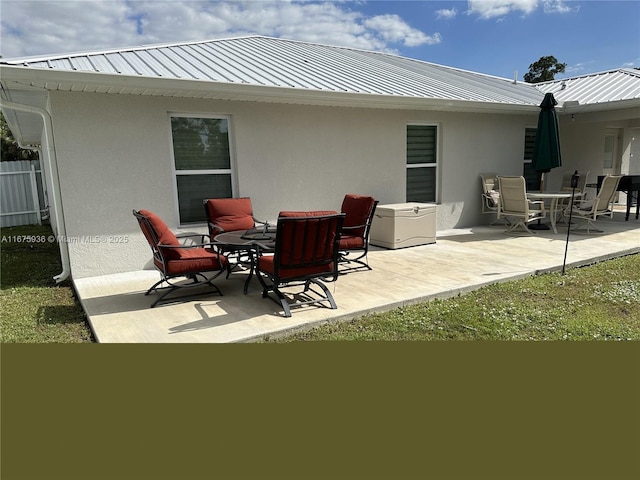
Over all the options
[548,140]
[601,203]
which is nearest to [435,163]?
[548,140]

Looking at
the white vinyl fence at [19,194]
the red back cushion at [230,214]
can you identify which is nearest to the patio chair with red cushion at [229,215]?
the red back cushion at [230,214]

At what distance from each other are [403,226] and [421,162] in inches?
89.9

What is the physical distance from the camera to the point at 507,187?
9273 mm

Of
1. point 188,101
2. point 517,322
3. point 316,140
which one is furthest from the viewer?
point 316,140

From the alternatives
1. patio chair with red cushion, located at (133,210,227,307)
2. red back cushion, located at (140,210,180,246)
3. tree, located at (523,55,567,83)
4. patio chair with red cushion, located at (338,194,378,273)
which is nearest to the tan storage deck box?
patio chair with red cushion, located at (338,194,378,273)

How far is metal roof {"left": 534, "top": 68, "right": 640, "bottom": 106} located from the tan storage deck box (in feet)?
18.2

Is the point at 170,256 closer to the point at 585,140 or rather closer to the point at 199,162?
the point at 199,162

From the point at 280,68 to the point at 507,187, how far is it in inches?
212

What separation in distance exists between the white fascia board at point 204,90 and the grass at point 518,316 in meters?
3.97

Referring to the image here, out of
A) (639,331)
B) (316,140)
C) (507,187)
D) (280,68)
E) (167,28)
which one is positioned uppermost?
(167,28)

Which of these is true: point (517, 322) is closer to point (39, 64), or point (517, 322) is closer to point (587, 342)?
point (587, 342)

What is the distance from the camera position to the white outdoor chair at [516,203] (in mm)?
9039

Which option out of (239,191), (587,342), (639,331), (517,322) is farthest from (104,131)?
(639,331)

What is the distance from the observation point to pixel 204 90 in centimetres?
625
